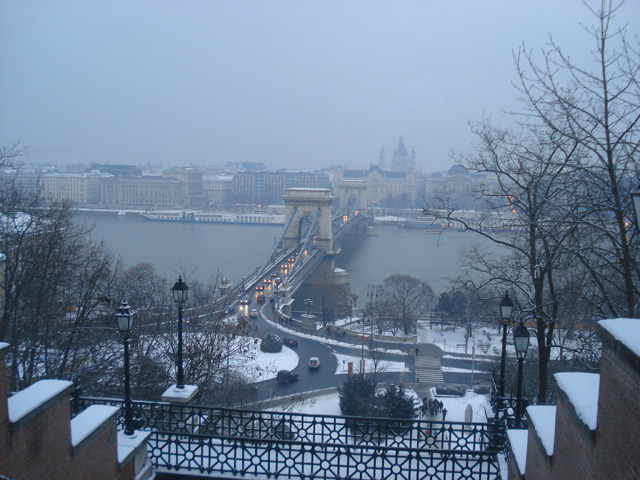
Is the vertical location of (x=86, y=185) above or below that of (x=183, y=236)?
above

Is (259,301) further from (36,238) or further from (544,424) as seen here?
(544,424)

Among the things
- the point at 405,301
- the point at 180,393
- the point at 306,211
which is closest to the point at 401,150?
the point at 306,211

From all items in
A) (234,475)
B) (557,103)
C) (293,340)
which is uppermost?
(557,103)

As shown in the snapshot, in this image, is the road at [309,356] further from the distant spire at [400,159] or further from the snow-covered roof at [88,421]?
the distant spire at [400,159]

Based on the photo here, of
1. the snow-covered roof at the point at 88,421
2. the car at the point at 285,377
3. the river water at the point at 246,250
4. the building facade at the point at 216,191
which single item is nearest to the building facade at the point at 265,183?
the building facade at the point at 216,191

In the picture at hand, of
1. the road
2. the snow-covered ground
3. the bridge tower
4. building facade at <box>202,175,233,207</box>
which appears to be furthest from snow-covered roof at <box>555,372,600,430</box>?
building facade at <box>202,175,233,207</box>

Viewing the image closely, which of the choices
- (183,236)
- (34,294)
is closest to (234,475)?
(34,294)

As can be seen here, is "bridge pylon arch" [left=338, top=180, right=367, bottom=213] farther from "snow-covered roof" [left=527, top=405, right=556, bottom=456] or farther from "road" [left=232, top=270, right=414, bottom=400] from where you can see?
"snow-covered roof" [left=527, top=405, right=556, bottom=456]
